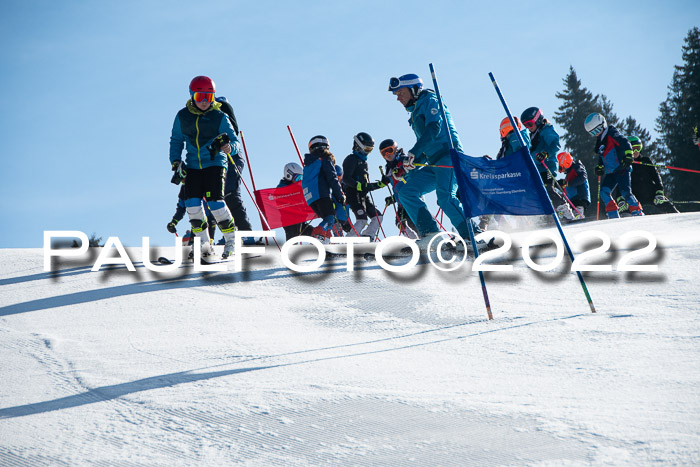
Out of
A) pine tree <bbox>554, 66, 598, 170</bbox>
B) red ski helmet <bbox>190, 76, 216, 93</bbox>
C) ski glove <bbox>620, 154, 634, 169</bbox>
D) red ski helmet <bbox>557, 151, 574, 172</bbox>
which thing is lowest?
ski glove <bbox>620, 154, 634, 169</bbox>

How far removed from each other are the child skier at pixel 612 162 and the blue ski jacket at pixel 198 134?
25.0 feet

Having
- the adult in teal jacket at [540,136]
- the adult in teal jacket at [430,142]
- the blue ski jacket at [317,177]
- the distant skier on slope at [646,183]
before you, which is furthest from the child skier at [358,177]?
the distant skier on slope at [646,183]

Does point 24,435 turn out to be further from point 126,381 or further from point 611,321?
point 611,321

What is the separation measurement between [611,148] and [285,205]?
20.0 ft

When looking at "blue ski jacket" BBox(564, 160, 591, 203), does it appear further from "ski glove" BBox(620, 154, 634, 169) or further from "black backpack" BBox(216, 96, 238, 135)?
"black backpack" BBox(216, 96, 238, 135)

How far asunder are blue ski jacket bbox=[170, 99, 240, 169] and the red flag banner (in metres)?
4.08

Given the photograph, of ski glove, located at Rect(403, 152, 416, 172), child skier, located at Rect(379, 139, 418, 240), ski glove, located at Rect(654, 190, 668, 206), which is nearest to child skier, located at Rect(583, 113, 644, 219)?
ski glove, located at Rect(654, 190, 668, 206)

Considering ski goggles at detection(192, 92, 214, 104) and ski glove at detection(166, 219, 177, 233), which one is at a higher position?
ski goggles at detection(192, 92, 214, 104)

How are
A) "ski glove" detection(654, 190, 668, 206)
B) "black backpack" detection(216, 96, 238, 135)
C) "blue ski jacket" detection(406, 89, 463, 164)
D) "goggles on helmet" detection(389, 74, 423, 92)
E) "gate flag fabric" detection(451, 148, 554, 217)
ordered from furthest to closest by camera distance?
"ski glove" detection(654, 190, 668, 206), "black backpack" detection(216, 96, 238, 135), "goggles on helmet" detection(389, 74, 423, 92), "blue ski jacket" detection(406, 89, 463, 164), "gate flag fabric" detection(451, 148, 554, 217)

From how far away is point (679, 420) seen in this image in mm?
2834

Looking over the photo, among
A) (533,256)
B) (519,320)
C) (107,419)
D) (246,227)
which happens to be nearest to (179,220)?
(246,227)

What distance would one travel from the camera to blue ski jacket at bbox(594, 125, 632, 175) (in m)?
12.3

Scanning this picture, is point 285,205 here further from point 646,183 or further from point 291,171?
point 646,183

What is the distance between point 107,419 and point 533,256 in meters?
5.54
